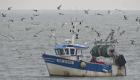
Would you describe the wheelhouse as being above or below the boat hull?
above

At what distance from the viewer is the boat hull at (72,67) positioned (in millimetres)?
55031

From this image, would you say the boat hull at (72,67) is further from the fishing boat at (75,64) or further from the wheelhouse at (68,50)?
the wheelhouse at (68,50)

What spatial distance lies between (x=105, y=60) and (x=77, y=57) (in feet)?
9.88

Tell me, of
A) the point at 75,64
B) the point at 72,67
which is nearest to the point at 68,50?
the point at 75,64

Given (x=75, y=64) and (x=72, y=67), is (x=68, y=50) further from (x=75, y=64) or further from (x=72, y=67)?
(x=72, y=67)

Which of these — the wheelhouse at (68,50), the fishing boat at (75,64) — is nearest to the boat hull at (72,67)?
the fishing boat at (75,64)

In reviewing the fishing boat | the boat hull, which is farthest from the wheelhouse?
the boat hull

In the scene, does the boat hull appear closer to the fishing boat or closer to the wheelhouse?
the fishing boat

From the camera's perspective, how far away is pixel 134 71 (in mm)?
60312

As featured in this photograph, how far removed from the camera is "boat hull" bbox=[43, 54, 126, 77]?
55031 millimetres

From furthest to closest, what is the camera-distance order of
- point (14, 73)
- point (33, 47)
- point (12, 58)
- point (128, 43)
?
point (128, 43)
point (33, 47)
point (12, 58)
point (14, 73)

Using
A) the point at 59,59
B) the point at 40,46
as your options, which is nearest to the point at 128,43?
the point at 40,46

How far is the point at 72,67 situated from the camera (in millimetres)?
55188

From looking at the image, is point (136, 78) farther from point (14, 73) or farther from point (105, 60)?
point (14, 73)
